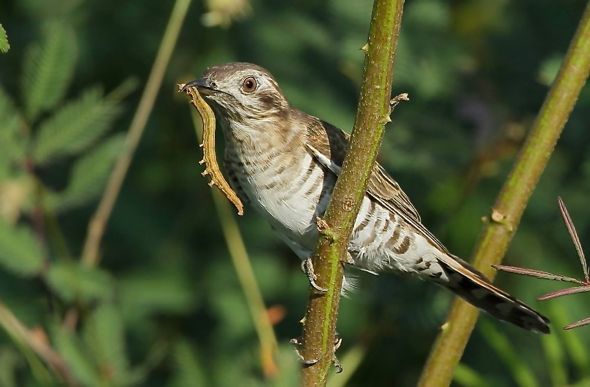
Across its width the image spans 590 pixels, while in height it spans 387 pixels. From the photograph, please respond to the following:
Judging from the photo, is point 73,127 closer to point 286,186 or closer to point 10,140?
point 10,140

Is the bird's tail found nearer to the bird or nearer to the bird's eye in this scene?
the bird

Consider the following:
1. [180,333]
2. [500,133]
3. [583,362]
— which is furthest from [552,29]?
[180,333]

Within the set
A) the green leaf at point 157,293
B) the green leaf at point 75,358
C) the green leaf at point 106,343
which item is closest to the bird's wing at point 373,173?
the green leaf at point 106,343

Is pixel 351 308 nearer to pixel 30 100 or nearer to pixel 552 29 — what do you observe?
pixel 552 29

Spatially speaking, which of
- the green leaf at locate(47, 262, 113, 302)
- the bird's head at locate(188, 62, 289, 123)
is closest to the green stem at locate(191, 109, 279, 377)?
the bird's head at locate(188, 62, 289, 123)

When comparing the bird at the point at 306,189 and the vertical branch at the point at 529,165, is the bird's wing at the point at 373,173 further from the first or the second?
the vertical branch at the point at 529,165
